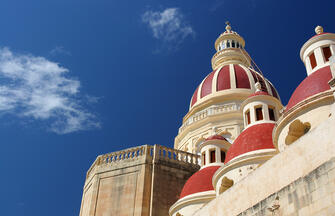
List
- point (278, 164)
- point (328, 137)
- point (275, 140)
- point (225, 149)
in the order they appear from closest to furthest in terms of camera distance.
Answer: point (328, 137), point (278, 164), point (275, 140), point (225, 149)

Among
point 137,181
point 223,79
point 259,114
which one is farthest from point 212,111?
point 137,181

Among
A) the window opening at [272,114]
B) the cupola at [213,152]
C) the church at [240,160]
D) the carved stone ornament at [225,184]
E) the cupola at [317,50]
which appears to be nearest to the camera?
the church at [240,160]

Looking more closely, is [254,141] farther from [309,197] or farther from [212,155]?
[309,197]

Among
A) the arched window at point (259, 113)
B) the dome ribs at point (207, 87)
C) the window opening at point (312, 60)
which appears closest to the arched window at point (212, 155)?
the arched window at point (259, 113)

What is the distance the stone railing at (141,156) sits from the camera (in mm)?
20016

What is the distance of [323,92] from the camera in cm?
1341

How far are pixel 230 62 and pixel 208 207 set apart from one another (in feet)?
68.5

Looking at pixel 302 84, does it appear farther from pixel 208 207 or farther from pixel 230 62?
pixel 230 62

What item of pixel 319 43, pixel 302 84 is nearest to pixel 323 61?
pixel 319 43

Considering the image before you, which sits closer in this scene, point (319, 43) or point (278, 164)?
point (278, 164)

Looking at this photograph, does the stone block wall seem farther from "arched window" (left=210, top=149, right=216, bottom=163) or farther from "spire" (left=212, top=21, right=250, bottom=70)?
"spire" (left=212, top=21, right=250, bottom=70)

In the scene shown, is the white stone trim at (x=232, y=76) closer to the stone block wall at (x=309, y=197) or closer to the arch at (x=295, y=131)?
the arch at (x=295, y=131)

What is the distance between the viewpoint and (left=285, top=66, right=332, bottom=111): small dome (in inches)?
544

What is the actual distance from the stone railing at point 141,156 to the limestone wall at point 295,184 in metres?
6.42
